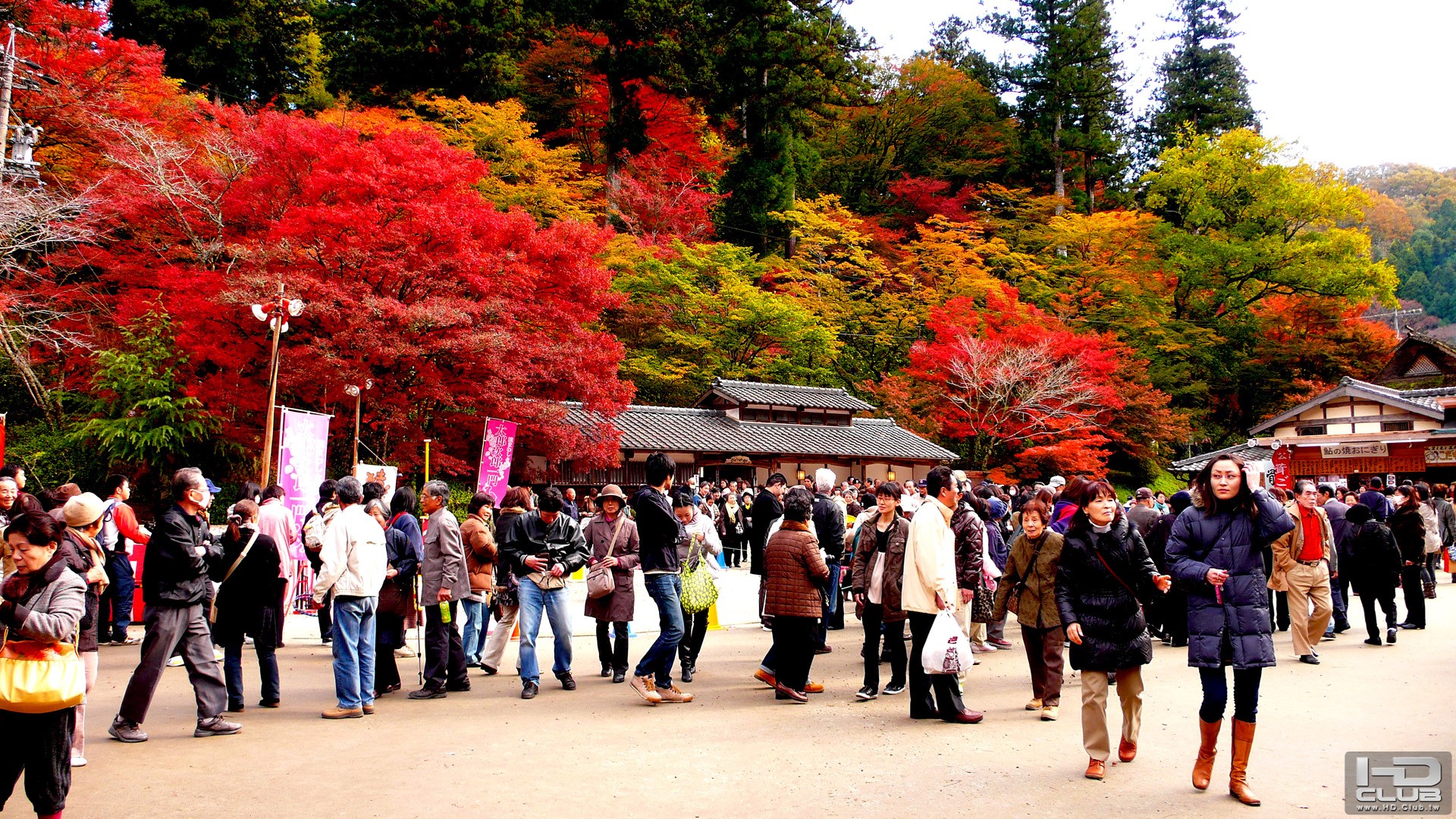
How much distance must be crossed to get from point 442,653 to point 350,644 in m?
0.95

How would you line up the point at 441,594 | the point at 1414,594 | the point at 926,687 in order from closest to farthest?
the point at 926,687
the point at 441,594
the point at 1414,594

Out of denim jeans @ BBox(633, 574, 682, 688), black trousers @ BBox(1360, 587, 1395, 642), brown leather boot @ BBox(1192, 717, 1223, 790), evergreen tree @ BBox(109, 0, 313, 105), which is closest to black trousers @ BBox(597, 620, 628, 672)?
denim jeans @ BBox(633, 574, 682, 688)

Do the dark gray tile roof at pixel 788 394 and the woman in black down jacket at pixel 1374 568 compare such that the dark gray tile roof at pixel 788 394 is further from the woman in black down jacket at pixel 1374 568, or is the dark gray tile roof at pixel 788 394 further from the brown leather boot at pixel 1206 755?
the brown leather boot at pixel 1206 755

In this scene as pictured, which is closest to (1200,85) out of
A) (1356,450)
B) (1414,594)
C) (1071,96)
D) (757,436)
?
(1071,96)

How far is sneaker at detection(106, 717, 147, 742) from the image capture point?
20.0 ft

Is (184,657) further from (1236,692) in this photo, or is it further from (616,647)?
(1236,692)

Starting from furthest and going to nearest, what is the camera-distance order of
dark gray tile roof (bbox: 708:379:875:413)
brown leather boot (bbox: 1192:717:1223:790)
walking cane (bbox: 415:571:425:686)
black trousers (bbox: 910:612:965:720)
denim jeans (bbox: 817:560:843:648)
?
dark gray tile roof (bbox: 708:379:875:413), denim jeans (bbox: 817:560:843:648), walking cane (bbox: 415:571:425:686), black trousers (bbox: 910:612:965:720), brown leather boot (bbox: 1192:717:1223:790)

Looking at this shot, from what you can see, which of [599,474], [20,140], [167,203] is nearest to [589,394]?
[599,474]

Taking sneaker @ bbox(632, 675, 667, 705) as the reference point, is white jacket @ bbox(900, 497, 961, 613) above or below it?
above

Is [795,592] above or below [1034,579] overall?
below

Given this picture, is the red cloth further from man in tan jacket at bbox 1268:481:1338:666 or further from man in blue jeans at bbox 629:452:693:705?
man in blue jeans at bbox 629:452:693:705

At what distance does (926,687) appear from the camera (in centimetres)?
672

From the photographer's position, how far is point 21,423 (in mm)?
21188

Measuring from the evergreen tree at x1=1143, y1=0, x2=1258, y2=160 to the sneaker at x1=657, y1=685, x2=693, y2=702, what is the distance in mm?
43526
